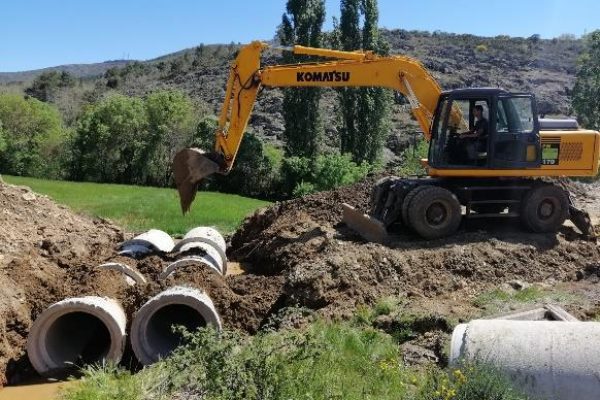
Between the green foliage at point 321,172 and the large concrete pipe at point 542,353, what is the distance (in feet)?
72.3

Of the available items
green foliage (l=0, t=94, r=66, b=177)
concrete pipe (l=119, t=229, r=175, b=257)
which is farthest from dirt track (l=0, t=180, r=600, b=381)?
green foliage (l=0, t=94, r=66, b=177)

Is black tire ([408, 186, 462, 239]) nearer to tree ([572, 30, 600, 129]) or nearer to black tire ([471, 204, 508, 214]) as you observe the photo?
black tire ([471, 204, 508, 214])

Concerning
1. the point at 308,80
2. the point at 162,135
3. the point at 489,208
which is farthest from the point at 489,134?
the point at 162,135

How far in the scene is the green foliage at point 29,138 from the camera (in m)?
42.7

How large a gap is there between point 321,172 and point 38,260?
20.0 m

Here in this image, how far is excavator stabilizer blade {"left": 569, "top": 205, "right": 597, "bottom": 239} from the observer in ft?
46.6

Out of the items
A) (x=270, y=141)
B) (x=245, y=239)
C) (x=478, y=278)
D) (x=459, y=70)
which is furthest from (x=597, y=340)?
(x=459, y=70)

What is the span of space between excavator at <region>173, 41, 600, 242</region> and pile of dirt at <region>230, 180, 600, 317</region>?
0.44 metres

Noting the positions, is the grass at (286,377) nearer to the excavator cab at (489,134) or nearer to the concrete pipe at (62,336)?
the concrete pipe at (62,336)

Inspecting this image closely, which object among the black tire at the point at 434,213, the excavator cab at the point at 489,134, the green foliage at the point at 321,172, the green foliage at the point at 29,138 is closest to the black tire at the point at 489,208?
the black tire at the point at 434,213

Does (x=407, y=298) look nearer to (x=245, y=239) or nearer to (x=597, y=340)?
(x=597, y=340)

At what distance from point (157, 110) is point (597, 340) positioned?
125ft

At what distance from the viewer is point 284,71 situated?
13.8m

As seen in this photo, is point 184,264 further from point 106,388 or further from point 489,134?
point 489,134
